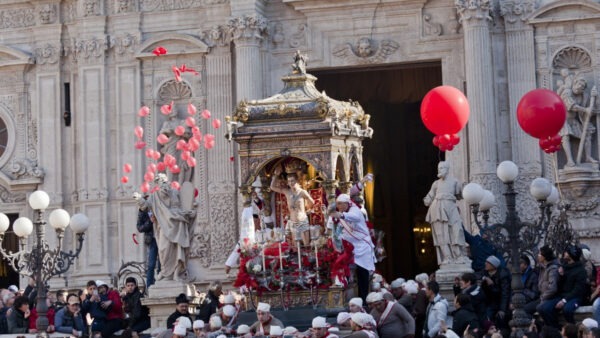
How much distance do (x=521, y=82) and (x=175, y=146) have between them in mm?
8254

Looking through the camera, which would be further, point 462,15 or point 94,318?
point 462,15

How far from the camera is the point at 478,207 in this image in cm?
2638

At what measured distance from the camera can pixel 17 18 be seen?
35625mm

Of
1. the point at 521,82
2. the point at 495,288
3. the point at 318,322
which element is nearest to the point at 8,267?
the point at 521,82

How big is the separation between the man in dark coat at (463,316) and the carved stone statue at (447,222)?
17.2 feet

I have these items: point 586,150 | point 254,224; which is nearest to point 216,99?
point 586,150

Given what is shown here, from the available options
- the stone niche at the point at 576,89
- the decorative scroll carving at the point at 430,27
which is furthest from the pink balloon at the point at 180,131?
the stone niche at the point at 576,89

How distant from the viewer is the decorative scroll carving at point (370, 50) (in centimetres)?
3291

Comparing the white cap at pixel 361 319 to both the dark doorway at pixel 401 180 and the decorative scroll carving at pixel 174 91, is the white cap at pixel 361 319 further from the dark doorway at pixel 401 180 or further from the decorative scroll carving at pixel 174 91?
the dark doorway at pixel 401 180

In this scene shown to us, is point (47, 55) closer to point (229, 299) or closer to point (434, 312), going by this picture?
point (229, 299)

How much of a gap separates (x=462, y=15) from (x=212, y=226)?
25.0 feet

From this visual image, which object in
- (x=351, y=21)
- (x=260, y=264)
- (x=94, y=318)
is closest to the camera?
(x=260, y=264)

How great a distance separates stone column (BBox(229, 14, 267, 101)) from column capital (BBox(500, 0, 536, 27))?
564 centimetres

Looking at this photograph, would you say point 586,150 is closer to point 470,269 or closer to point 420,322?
point 470,269
